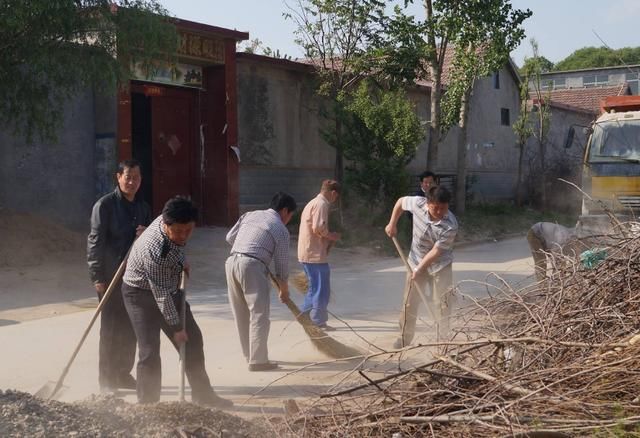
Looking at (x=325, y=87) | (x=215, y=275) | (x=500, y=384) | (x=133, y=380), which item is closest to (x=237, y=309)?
(x=133, y=380)

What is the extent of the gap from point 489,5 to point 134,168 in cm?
1384

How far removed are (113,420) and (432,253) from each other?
138 inches

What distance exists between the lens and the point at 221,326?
28.2 feet

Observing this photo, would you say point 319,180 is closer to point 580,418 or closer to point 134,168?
point 134,168

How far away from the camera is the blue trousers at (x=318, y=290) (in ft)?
26.8

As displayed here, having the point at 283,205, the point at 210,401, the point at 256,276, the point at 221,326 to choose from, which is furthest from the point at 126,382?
the point at 221,326

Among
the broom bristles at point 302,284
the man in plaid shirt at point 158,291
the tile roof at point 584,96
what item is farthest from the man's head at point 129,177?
the tile roof at point 584,96

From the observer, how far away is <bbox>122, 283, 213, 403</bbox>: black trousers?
5.25 metres

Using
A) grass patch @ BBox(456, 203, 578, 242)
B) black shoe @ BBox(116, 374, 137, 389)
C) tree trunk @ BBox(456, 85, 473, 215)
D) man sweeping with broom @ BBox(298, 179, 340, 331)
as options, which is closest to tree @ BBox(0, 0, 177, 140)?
man sweeping with broom @ BBox(298, 179, 340, 331)

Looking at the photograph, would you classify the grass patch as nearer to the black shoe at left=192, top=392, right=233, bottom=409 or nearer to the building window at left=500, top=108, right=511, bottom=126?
the building window at left=500, top=108, right=511, bottom=126

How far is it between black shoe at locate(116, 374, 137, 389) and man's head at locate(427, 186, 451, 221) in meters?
3.04

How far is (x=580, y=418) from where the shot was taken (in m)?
4.00

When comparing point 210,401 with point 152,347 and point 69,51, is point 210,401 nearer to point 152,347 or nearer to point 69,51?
point 152,347

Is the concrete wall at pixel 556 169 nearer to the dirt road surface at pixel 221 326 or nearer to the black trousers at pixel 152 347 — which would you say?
the dirt road surface at pixel 221 326
